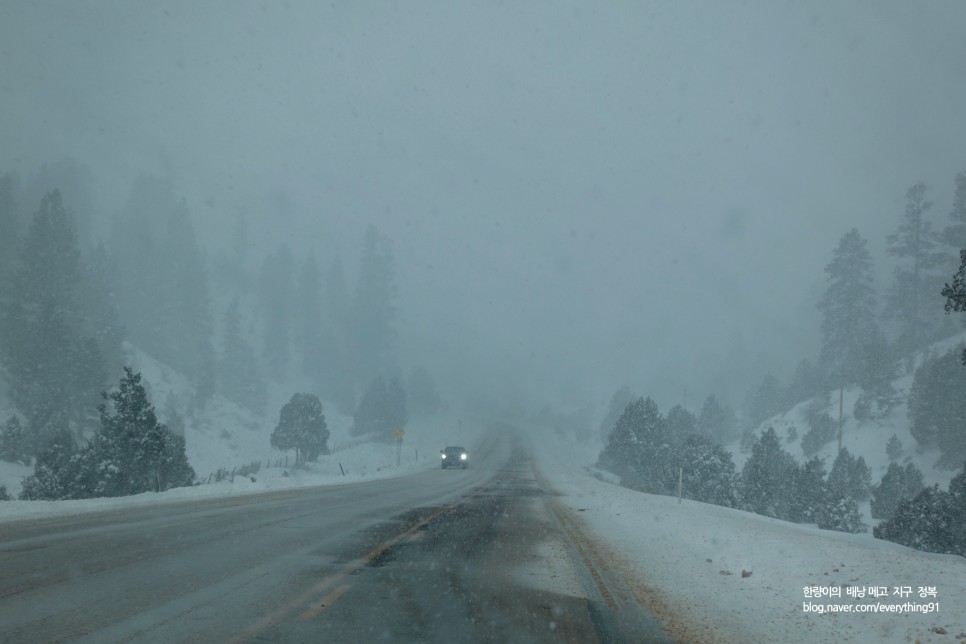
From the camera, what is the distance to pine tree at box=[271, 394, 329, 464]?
200ft

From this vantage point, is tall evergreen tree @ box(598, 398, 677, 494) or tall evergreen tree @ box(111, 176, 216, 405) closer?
tall evergreen tree @ box(598, 398, 677, 494)

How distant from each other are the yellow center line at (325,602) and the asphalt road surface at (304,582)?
0.02 metres

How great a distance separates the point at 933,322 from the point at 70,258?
98.3m

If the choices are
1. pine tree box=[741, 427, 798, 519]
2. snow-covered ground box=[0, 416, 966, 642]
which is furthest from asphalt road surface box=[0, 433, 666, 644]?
pine tree box=[741, 427, 798, 519]

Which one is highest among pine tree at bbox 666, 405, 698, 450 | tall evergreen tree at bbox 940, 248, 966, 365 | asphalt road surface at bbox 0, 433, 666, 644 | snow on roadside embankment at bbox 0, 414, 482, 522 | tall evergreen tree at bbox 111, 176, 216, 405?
tall evergreen tree at bbox 111, 176, 216, 405

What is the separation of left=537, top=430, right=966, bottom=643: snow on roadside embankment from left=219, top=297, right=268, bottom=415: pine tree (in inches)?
3634

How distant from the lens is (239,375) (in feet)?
331

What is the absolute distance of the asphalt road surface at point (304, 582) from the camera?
21.0 feet

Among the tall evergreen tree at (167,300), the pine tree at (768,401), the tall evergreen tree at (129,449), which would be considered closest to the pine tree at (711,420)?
the pine tree at (768,401)

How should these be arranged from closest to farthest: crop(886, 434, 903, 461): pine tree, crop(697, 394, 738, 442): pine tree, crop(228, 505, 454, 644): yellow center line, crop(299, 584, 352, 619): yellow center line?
1. crop(228, 505, 454, 644): yellow center line
2. crop(299, 584, 352, 619): yellow center line
3. crop(886, 434, 903, 461): pine tree
4. crop(697, 394, 738, 442): pine tree

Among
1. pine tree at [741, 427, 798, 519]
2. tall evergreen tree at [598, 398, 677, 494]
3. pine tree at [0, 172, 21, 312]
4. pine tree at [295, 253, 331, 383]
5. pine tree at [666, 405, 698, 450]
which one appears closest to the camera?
pine tree at [741, 427, 798, 519]

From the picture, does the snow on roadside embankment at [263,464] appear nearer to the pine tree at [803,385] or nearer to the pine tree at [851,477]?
the pine tree at [851,477]

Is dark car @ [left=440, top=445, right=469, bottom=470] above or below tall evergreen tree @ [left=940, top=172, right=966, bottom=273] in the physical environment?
below

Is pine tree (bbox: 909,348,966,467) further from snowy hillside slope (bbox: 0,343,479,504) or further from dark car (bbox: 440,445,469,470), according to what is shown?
snowy hillside slope (bbox: 0,343,479,504)
